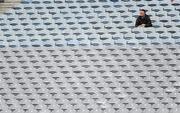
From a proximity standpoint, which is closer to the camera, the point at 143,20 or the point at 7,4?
the point at 143,20

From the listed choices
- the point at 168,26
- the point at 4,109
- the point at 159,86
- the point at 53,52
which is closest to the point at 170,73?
the point at 159,86

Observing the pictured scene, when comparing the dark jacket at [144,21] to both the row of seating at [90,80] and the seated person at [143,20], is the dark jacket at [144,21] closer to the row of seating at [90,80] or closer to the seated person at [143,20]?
the seated person at [143,20]

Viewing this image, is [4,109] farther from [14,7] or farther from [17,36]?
[14,7]

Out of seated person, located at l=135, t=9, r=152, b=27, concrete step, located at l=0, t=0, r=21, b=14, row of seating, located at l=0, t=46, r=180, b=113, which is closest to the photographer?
row of seating, located at l=0, t=46, r=180, b=113

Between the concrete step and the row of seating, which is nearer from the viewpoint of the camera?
the row of seating

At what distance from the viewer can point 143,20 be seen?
13047mm

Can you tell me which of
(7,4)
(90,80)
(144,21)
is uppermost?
(7,4)

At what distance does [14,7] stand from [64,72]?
8.05 feet

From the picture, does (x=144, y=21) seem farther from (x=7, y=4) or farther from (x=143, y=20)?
(x=7, y=4)

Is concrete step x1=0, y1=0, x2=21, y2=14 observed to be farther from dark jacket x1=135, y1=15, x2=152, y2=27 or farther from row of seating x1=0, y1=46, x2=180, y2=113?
dark jacket x1=135, y1=15, x2=152, y2=27

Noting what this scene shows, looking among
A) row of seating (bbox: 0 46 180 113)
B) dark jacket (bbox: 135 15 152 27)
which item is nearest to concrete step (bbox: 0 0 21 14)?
row of seating (bbox: 0 46 180 113)

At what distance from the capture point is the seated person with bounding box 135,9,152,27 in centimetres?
1298

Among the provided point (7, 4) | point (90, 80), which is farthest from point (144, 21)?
point (7, 4)

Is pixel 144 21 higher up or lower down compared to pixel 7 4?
lower down
